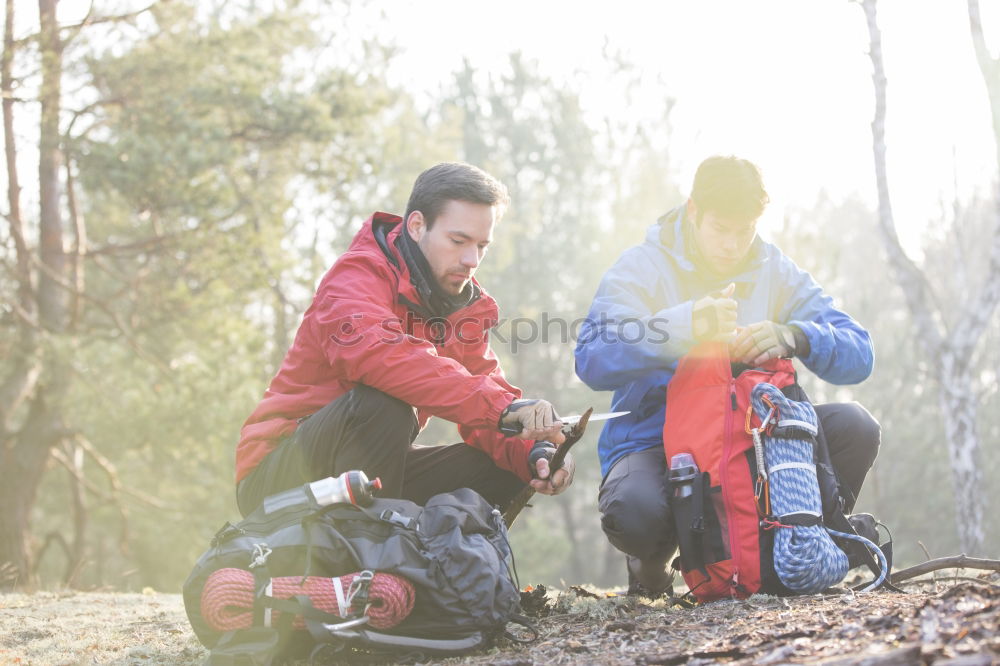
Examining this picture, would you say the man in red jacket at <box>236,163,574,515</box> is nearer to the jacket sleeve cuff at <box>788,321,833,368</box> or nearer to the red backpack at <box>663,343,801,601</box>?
the red backpack at <box>663,343,801,601</box>

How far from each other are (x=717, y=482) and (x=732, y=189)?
3.85ft

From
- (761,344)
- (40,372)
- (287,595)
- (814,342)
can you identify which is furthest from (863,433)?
(40,372)

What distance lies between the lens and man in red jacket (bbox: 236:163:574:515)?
10.4ft

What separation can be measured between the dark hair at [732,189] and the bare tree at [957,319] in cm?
538

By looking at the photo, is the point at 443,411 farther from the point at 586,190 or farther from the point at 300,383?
the point at 586,190

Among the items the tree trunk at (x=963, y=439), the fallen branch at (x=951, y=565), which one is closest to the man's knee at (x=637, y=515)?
the fallen branch at (x=951, y=565)

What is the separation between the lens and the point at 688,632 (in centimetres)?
277

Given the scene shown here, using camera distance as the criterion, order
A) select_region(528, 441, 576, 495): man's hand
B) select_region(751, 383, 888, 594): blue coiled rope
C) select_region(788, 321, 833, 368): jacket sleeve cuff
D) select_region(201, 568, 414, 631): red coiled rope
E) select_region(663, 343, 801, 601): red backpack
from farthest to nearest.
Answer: select_region(788, 321, 833, 368): jacket sleeve cuff < select_region(528, 441, 576, 495): man's hand < select_region(663, 343, 801, 601): red backpack < select_region(751, 383, 888, 594): blue coiled rope < select_region(201, 568, 414, 631): red coiled rope

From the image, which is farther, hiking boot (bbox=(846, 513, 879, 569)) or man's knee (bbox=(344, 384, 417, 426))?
hiking boot (bbox=(846, 513, 879, 569))

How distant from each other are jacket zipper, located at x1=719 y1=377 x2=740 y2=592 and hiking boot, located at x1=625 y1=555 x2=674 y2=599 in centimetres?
45

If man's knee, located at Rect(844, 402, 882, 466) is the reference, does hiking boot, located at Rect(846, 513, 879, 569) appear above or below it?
below

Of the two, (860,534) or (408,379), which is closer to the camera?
(408,379)

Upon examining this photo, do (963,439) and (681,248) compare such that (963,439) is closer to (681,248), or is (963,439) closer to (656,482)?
(681,248)

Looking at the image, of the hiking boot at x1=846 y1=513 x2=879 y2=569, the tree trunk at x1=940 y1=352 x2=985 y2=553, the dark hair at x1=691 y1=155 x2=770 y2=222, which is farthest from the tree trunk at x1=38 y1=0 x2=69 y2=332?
the tree trunk at x1=940 y1=352 x2=985 y2=553
